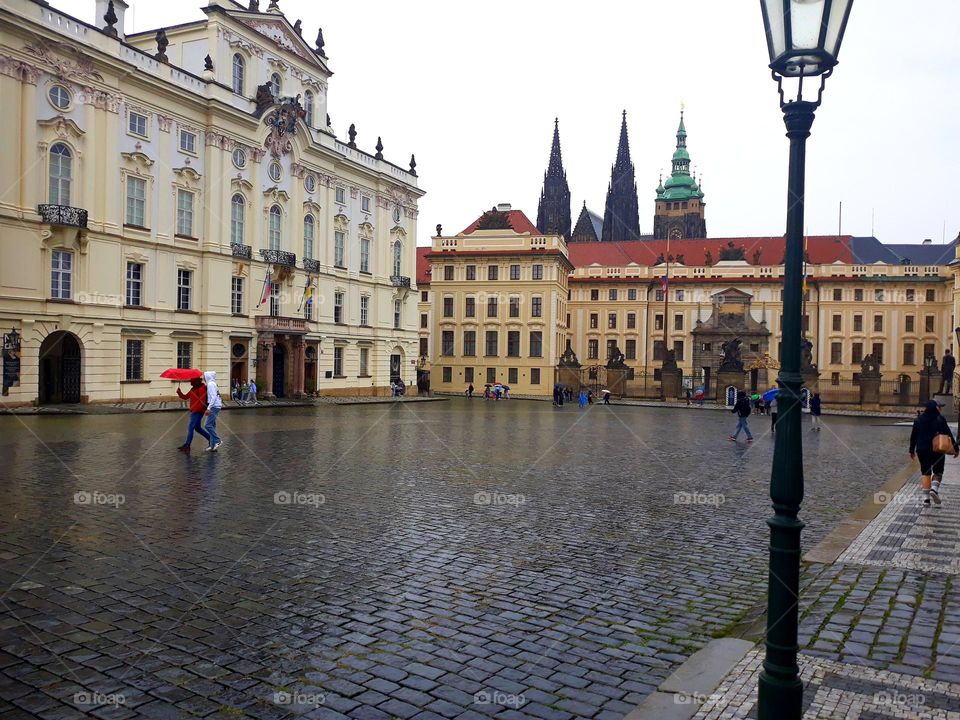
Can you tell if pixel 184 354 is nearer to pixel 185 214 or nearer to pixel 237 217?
pixel 185 214

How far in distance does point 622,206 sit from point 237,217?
88.0 m

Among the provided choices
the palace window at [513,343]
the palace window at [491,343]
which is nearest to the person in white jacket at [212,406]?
the palace window at [513,343]

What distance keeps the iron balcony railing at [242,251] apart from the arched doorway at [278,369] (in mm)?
5667

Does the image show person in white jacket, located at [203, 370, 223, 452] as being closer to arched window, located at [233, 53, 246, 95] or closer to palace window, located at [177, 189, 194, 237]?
palace window, located at [177, 189, 194, 237]

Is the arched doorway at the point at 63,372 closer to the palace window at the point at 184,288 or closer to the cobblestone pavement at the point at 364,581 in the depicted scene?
the palace window at the point at 184,288

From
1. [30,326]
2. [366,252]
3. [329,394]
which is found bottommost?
[329,394]

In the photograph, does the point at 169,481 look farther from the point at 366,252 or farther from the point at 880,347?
the point at 880,347

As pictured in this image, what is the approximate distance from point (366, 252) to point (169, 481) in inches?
1665

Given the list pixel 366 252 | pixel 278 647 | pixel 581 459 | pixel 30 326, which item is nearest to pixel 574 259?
pixel 366 252

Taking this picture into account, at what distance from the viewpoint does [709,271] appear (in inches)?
3169

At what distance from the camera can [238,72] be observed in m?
42.9

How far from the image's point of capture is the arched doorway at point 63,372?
110 feet

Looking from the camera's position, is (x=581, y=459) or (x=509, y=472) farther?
(x=581, y=459)

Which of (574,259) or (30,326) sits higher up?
(574,259)
